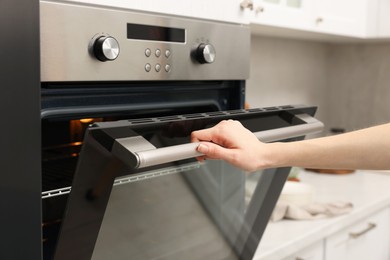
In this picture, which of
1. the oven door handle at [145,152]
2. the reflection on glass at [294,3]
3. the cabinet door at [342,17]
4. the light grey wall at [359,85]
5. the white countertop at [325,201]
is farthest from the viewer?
the light grey wall at [359,85]

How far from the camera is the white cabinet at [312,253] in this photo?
1155 millimetres

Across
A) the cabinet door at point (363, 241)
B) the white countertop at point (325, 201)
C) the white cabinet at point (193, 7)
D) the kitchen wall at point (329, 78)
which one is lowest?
A: the cabinet door at point (363, 241)

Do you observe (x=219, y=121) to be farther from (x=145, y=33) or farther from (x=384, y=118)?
(x=384, y=118)

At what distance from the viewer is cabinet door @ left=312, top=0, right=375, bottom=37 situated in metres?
1.50

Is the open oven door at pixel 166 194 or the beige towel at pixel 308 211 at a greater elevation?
the open oven door at pixel 166 194

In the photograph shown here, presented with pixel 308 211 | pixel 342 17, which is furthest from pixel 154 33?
pixel 342 17

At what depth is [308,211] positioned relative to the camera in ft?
4.35

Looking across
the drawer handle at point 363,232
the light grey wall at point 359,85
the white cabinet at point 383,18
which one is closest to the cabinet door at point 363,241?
the drawer handle at point 363,232

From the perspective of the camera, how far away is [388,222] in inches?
62.2

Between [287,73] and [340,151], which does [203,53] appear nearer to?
[340,151]

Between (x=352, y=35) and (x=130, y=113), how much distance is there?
3.98 ft

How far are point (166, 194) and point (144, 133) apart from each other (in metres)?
0.24

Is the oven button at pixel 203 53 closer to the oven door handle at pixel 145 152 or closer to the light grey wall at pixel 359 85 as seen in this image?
the oven door handle at pixel 145 152

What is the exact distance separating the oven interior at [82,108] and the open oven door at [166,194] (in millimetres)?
52
